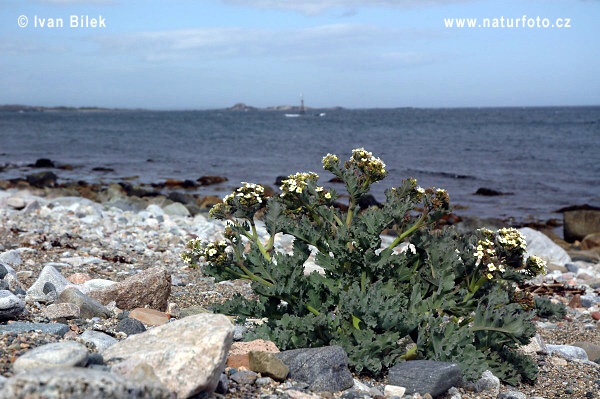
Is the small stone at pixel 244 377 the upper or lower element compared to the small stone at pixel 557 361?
upper

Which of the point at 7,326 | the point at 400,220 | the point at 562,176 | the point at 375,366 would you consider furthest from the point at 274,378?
the point at 562,176

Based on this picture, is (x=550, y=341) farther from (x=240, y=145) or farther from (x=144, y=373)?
(x=240, y=145)

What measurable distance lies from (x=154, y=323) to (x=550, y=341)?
13.5 ft

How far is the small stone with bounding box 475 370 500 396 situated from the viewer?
13.9 feet

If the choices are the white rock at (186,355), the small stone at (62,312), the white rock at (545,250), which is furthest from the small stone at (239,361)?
the white rock at (545,250)

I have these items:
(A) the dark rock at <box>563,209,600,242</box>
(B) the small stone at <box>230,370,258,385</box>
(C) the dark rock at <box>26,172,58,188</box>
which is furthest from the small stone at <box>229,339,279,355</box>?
(C) the dark rock at <box>26,172,58,188</box>

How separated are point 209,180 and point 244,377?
855 inches

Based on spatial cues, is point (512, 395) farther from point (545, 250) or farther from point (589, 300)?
point (545, 250)

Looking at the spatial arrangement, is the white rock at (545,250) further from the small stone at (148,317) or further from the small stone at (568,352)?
the small stone at (148,317)

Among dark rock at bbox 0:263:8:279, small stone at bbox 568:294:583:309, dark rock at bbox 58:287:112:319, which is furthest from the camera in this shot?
small stone at bbox 568:294:583:309

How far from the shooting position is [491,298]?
4.10 meters

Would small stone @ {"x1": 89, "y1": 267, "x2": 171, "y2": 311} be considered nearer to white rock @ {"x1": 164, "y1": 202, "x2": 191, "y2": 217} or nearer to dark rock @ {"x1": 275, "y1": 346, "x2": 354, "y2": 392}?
dark rock @ {"x1": 275, "y1": 346, "x2": 354, "y2": 392}

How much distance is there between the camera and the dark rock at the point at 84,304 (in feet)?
15.8

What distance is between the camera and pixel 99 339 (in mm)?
3791
